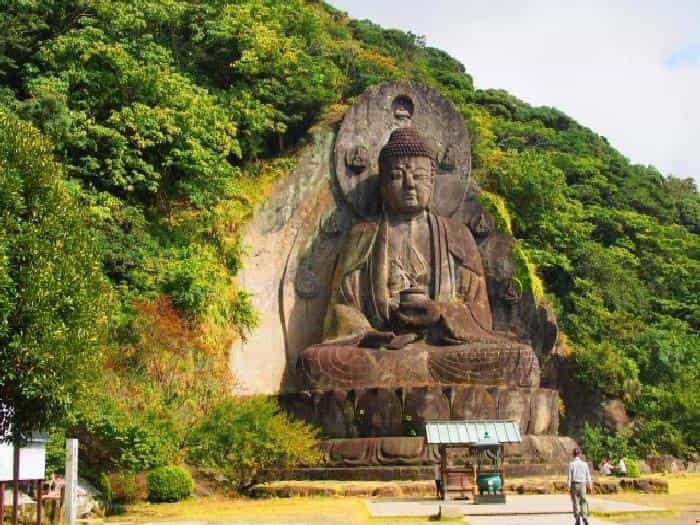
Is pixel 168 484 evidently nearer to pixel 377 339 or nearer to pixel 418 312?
pixel 377 339

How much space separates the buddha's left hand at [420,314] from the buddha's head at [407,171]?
220 centimetres

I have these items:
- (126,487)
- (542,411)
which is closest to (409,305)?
(542,411)

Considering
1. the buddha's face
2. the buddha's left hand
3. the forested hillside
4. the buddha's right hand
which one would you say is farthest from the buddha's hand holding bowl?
the forested hillside

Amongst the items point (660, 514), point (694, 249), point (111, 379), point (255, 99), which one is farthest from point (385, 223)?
point (694, 249)

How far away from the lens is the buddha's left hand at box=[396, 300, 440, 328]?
1900cm

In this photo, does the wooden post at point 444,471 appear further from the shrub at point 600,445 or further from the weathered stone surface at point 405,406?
the shrub at point 600,445

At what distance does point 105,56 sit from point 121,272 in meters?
4.02

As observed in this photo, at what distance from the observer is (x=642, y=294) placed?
95.0 ft

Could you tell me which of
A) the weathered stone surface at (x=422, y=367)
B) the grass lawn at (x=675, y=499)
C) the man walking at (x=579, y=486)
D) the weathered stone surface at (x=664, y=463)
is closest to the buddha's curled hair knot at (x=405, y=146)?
the weathered stone surface at (x=422, y=367)

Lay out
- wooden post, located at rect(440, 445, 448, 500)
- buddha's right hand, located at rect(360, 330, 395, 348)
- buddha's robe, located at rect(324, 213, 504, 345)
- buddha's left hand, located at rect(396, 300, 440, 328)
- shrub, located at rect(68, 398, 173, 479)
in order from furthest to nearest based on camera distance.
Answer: buddha's robe, located at rect(324, 213, 504, 345), buddha's left hand, located at rect(396, 300, 440, 328), buddha's right hand, located at rect(360, 330, 395, 348), wooden post, located at rect(440, 445, 448, 500), shrub, located at rect(68, 398, 173, 479)

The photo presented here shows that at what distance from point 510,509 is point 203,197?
9.23 metres

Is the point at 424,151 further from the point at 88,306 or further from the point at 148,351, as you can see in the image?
the point at 88,306

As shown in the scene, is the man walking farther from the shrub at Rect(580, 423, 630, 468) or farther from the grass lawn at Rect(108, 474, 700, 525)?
the shrub at Rect(580, 423, 630, 468)

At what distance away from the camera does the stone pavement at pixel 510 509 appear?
36.0ft
